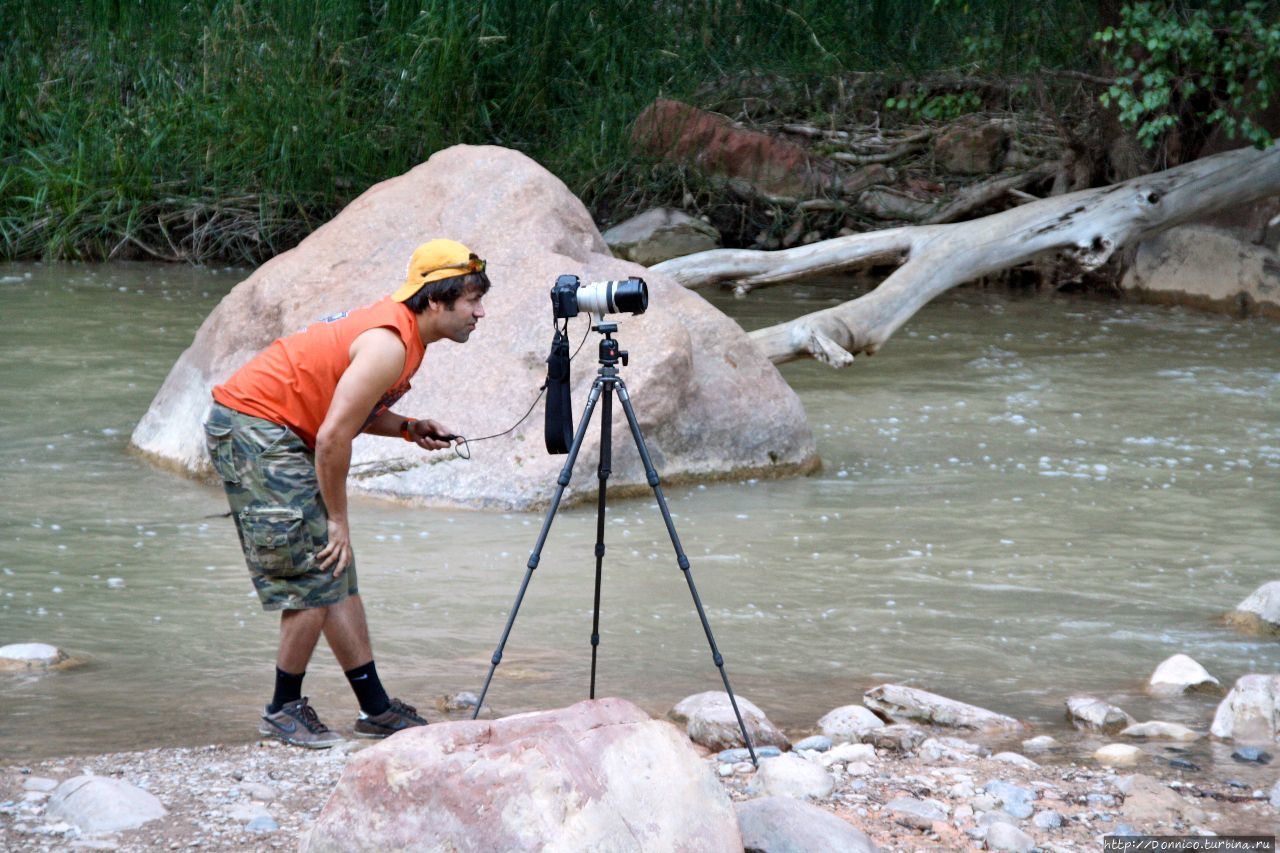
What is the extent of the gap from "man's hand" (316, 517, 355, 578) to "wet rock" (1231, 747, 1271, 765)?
7.34ft

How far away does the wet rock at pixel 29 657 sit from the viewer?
4.30 meters

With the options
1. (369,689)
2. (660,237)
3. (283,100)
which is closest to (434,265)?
(369,689)

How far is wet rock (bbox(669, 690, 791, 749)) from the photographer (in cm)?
380

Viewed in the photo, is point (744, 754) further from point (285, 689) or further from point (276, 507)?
point (276, 507)

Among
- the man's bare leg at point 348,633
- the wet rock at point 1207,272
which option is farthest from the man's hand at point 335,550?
the wet rock at point 1207,272

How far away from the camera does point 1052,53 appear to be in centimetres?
1332

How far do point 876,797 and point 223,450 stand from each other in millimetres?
1711

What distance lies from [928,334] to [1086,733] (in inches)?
273

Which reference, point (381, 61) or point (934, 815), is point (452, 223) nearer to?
point (934, 815)

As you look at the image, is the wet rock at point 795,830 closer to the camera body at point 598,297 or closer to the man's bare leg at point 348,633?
the man's bare leg at point 348,633

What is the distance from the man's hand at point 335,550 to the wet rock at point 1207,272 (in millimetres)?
9251

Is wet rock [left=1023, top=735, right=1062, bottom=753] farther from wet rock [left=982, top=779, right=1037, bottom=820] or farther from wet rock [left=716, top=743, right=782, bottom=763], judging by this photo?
wet rock [left=716, top=743, right=782, bottom=763]

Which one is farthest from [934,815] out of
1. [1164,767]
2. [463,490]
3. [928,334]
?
[928,334]

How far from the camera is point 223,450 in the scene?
12.1 ft
